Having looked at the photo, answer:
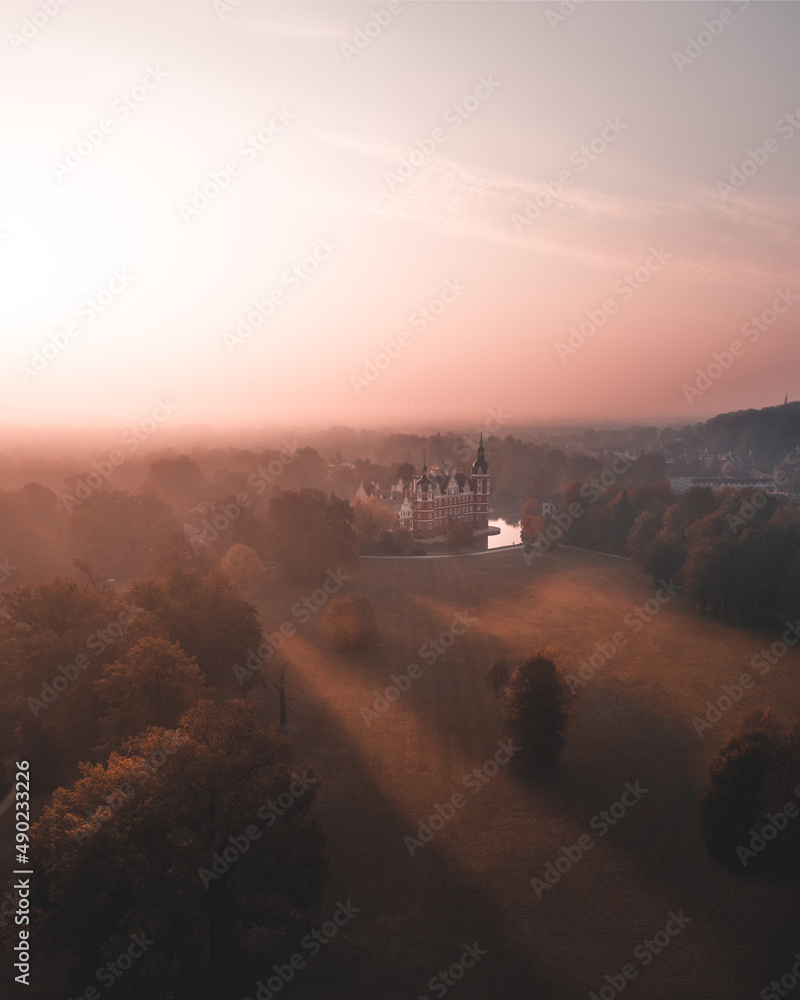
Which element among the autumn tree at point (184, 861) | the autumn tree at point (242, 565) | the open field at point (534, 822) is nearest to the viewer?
the autumn tree at point (184, 861)

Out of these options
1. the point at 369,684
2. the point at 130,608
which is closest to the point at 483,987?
the point at 369,684

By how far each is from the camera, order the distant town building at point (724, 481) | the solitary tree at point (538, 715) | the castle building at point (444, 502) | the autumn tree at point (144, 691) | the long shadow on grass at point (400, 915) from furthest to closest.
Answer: the distant town building at point (724, 481) < the castle building at point (444, 502) < the solitary tree at point (538, 715) < the autumn tree at point (144, 691) < the long shadow on grass at point (400, 915)

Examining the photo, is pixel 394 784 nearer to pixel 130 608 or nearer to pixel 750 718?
pixel 750 718

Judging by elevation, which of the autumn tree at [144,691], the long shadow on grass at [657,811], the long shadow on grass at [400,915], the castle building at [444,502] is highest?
the castle building at [444,502]

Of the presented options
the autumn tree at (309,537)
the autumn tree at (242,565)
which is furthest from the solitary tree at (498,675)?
the autumn tree at (242,565)

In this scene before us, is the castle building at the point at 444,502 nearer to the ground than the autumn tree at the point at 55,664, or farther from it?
farther from it

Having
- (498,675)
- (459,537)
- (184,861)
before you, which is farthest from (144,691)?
(459,537)

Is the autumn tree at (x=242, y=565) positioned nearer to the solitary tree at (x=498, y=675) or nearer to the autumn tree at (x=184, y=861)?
the solitary tree at (x=498, y=675)

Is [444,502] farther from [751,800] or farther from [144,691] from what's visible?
[751,800]
